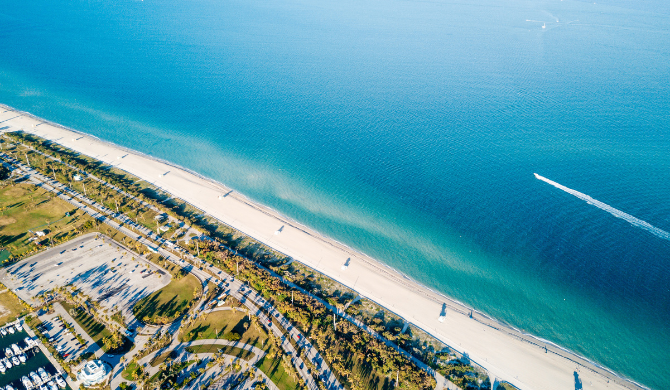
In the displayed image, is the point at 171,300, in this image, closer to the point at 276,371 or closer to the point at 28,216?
the point at 276,371

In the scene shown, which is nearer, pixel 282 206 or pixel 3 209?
pixel 3 209

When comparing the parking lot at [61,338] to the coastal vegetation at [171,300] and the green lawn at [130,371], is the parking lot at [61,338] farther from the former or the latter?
the coastal vegetation at [171,300]

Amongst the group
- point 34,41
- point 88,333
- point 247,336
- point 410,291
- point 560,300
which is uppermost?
point 34,41

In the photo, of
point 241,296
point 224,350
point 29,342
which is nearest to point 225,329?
point 224,350

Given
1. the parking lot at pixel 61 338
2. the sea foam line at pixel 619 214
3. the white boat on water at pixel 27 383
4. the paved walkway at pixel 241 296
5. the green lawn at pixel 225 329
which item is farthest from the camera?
the sea foam line at pixel 619 214

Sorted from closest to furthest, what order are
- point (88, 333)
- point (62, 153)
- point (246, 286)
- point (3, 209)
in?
1. point (88, 333)
2. point (246, 286)
3. point (3, 209)
4. point (62, 153)

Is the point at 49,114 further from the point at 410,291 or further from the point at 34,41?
the point at 410,291

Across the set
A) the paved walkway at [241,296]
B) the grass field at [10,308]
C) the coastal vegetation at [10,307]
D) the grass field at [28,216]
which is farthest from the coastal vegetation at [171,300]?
the grass field at [28,216]

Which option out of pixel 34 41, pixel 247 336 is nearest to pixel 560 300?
pixel 247 336
